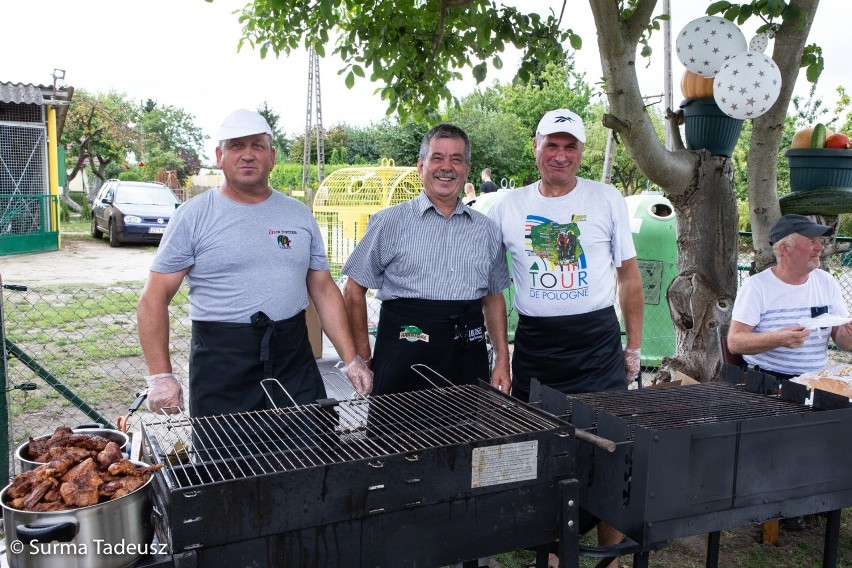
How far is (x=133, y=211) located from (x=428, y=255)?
627 inches

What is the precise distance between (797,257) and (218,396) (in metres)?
3.07

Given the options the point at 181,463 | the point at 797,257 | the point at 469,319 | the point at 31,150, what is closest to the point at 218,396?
the point at 181,463

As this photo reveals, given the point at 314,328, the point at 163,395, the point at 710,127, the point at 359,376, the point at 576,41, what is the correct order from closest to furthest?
the point at 163,395
the point at 359,376
the point at 710,127
the point at 576,41
the point at 314,328

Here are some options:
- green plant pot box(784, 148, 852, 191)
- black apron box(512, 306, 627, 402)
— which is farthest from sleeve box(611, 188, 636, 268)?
green plant pot box(784, 148, 852, 191)

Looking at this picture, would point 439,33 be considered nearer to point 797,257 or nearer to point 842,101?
point 797,257

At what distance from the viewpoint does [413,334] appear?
11.2 ft

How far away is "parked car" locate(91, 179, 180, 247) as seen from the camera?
1736 cm

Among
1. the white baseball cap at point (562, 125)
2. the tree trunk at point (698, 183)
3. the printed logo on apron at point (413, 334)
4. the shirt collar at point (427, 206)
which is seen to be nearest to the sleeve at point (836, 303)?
the tree trunk at point (698, 183)

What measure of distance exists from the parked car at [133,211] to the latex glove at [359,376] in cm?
1473

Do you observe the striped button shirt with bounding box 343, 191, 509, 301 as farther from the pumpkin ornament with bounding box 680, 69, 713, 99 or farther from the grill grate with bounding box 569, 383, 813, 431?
the pumpkin ornament with bounding box 680, 69, 713, 99

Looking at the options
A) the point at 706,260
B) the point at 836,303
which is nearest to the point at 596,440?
the point at 836,303

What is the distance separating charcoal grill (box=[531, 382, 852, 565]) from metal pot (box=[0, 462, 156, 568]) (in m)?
1.44

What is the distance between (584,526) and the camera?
3.05 meters

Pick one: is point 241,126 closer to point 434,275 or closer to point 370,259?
point 370,259
